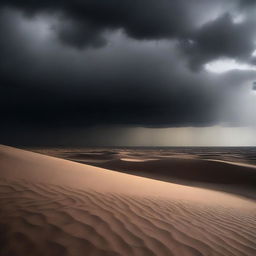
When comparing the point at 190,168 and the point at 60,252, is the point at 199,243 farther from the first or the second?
the point at 190,168

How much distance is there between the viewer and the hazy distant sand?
7.31 feet

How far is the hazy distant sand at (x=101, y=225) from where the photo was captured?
7.31 feet

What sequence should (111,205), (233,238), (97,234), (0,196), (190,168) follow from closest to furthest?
(97,234)
(233,238)
(0,196)
(111,205)
(190,168)

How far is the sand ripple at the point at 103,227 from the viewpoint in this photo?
2217 millimetres

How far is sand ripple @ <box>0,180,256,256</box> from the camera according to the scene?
2.22 m

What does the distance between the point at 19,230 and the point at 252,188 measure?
11.6m

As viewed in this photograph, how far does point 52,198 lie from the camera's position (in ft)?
11.3

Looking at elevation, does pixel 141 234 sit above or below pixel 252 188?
above

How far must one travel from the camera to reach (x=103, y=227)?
8.74ft

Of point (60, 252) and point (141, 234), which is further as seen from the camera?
point (141, 234)

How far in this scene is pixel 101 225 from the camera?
2703 millimetres

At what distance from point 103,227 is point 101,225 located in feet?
0.17

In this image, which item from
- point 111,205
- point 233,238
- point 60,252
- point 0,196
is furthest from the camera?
point 111,205

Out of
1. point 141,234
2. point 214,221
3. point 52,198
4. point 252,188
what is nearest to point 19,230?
point 52,198
